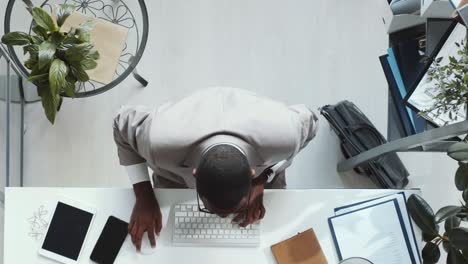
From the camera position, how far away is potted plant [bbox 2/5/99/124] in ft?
5.55

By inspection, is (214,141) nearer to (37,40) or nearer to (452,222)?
(452,222)

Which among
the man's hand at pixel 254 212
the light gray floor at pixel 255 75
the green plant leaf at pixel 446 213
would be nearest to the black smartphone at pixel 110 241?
the man's hand at pixel 254 212

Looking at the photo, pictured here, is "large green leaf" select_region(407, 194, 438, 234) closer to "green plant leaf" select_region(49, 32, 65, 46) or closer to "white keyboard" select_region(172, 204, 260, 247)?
"white keyboard" select_region(172, 204, 260, 247)

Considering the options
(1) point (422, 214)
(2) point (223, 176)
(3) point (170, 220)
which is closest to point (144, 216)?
(3) point (170, 220)

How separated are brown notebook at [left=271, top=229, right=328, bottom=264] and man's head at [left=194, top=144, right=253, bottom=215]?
1.23 feet

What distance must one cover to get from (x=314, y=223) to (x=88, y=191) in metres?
0.68

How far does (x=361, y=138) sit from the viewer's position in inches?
81.7

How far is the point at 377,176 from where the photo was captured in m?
2.10

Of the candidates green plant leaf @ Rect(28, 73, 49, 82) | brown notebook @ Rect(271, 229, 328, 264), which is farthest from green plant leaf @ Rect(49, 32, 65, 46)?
brown notebook @ Rect(271, 229, 328, 264)

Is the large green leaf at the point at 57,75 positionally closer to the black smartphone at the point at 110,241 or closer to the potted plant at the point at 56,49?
the potted plant at the point at 56,49

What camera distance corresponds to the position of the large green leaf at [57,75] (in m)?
1.68

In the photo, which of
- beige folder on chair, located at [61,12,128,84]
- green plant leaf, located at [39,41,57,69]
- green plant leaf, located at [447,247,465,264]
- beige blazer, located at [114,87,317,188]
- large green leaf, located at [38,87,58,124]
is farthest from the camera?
beige folder on chair, located at [61,12,128,84]

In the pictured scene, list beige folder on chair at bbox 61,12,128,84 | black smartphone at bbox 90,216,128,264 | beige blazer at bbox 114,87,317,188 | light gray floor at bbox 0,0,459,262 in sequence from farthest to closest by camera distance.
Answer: light gray floor at bbox 0,0,459,262, beige folder on chair at bbox 61,12,128,84, black smartphone at bbox 90,216,128,264, beige blazer at bbox 114,87,317,188

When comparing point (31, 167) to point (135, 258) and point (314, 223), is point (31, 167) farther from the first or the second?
point (314, 223)
